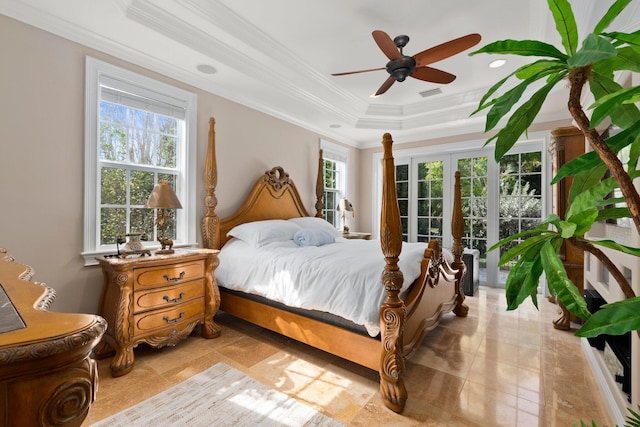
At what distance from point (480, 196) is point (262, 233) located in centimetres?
361

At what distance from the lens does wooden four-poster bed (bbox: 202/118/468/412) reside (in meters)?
1.79

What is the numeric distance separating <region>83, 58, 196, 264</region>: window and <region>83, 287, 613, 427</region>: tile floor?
107cm

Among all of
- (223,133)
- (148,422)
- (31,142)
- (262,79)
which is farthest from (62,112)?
(148,422)

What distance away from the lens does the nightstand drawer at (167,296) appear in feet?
7.22

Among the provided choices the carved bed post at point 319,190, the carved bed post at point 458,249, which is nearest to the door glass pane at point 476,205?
the carved bed post at point 458,249

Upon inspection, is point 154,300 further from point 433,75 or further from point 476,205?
point 476,205

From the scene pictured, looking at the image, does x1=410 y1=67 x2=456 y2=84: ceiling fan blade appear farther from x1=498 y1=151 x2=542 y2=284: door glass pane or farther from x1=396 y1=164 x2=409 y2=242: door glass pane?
x1=396 y1=164 x2=409 y2=242: door glass pane

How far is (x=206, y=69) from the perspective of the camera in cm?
293

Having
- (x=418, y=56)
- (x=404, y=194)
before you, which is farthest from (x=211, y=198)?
(x=404, y=194)

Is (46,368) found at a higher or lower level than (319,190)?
lower

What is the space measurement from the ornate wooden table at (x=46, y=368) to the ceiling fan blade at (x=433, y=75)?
9.11 feet

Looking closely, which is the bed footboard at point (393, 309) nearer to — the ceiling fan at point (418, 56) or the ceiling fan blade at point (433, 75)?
the ceiling fan at point (418, 56)

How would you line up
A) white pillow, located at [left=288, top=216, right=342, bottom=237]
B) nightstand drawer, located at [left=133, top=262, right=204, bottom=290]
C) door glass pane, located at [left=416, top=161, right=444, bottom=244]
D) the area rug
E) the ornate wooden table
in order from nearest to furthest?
the ornate wooden table
the area rug
nightstand drawer, located at [left=133, top=262, right=204, bottom=290]
white pillow, located at [left=288, top=216, right=342, bottom=237]
door glass pane, located at [left=416, top=161, right=444, bottom=244]

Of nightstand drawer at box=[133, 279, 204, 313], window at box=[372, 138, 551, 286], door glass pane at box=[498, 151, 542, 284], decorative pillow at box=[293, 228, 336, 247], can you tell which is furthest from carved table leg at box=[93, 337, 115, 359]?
door glass pane at box=[498, 151, 542, 284]
